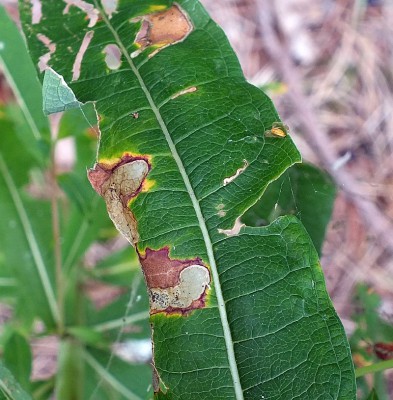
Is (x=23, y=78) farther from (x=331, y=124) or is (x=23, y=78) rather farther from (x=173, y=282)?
(x=331, y=124)

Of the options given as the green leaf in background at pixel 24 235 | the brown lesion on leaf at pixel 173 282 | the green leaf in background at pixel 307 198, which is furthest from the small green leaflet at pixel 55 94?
the green leaf in background at pixel 24 235

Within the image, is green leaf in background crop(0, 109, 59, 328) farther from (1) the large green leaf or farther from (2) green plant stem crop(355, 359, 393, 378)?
(2) green plant stem crop(355, 359, 393, 378)

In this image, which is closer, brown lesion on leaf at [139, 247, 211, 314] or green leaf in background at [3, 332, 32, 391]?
brown lesion on leaf at [139, 247, 211, 314]

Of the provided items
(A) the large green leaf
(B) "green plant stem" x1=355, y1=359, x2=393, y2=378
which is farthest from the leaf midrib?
(B) "green plant stem" x1=355, y1=359, x2=393, y2=378

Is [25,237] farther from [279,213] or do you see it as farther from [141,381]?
[279,213]

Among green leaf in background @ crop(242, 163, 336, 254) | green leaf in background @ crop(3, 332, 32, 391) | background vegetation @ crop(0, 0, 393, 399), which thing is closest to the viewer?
green leaf in background @ crop(242, 163, 336, 254)

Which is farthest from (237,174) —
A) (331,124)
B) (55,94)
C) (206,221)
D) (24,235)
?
(331,124)

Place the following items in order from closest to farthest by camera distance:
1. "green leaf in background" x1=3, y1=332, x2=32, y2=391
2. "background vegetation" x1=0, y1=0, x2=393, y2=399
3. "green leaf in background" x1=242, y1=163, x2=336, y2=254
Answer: "green leaf in background" x1=242, y1=163, x2=336, y2=254
"green leaf in background" x1=3, y1=332, x2=32, y2=391
"background vegetation" x1=0, y1=0, x2=393, y2=399
